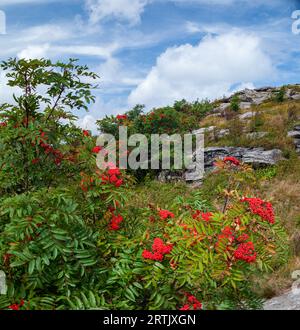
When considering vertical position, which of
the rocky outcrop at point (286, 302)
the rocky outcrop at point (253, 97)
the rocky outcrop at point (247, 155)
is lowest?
the rocky outcrop at point (286, 302)

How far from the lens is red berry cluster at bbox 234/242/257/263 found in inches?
108

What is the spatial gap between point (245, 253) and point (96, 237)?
3.94 ft

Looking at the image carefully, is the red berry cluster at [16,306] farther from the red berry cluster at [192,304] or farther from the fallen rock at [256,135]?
the fallen rock at [256,135]

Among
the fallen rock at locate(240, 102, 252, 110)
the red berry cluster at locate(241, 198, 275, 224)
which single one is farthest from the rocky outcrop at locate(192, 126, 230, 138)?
the red berry cluster at locate(241, 198, 275, 224)

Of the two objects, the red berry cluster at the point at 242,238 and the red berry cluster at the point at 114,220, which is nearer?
the red berry cluster at the point at 242,238

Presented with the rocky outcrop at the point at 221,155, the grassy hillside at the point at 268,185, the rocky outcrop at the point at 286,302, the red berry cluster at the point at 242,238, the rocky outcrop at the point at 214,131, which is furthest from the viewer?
the rocky outcrop at the point at 214,131

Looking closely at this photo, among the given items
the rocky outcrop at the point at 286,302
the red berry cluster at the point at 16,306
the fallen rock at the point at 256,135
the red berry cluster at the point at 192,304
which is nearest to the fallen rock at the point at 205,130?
the fallen rock at the point at 256,135

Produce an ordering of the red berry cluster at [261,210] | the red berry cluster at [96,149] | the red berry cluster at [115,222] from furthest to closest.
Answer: the red berry cluster at [96,149] < the red berry cluster at [115,222] < the red berry cluster at [261,210]

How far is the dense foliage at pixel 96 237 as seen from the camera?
112 inches

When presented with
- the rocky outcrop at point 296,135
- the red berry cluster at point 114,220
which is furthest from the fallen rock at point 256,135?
the red berry cluster at point 114,220

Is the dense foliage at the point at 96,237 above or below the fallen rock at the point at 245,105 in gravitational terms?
below

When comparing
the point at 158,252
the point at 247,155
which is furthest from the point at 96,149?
the point at 247,155

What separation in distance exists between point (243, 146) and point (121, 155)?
1117 centimetres
